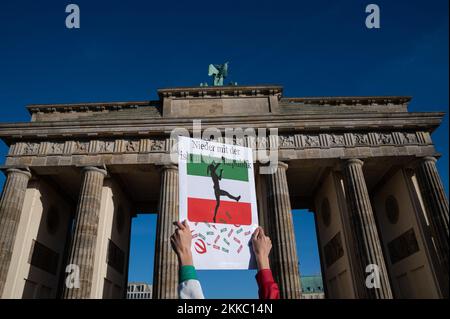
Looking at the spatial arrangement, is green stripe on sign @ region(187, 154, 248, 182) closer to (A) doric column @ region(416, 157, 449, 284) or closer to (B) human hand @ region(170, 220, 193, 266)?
(B) human hand @ region(170, 220, 193, 266)

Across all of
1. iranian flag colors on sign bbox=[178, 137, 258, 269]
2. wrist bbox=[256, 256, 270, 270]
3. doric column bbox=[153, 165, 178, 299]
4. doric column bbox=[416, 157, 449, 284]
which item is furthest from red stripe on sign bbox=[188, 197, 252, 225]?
doric column bbox=[416, 157, 449, 284]

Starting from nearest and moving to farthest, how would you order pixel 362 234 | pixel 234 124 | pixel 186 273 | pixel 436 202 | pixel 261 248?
pixel 186 273 < pixel 261 248 < pixel 362 234 < pixel 436 202 < pixel 234 124

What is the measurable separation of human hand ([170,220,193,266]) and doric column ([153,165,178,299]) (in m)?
11.4

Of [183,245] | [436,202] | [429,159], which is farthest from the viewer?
[429,159]

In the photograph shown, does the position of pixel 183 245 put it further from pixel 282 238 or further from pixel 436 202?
pixel 436 202

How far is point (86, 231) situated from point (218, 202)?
47.8 ft

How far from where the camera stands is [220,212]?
13.3ft

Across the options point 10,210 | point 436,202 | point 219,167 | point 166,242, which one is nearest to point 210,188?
point 219,167

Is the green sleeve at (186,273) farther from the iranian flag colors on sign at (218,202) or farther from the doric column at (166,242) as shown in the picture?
the doric column at (166,242)

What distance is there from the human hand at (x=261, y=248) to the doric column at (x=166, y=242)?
36.4ft

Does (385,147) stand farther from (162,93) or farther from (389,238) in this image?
(162,93)

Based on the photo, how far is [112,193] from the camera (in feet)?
66.6

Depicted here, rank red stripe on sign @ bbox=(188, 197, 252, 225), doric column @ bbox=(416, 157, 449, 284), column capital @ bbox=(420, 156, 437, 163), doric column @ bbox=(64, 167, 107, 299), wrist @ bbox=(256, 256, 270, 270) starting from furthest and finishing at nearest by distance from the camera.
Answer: column capital @ bbox=(420, 156, 437, 163)
doric column @ bbox=(416, 157, 449, 284)
doric column @ bbox=(64, 167, 107, 299)
red stripe on sign @ bbox=(188, 197, 252, 225)
wrist @ bbox=(256, 256, 270, 270)

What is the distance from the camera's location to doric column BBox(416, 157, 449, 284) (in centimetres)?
1606
